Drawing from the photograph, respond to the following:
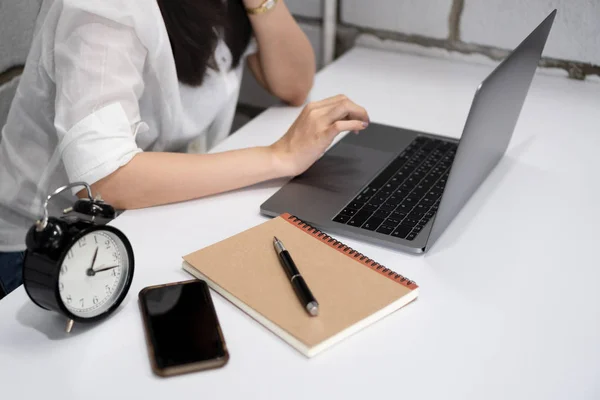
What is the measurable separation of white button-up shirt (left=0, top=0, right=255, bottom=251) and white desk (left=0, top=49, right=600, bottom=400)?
13 cm

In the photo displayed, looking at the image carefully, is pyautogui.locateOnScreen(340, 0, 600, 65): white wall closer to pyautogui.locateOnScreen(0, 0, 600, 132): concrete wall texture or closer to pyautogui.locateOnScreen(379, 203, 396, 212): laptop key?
pyautogui.locateOnScreen(0, 0, 600, 132): concrete wall texture

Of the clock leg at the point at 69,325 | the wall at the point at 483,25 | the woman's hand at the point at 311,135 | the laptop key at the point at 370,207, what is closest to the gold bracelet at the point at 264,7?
the woman's hand at the point at 311,135

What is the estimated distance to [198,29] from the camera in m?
1.14

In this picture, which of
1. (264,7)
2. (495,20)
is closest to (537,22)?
(495,20)

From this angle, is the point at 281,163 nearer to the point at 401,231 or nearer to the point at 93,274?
the point at 401,231

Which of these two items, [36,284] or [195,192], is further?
[195,192]

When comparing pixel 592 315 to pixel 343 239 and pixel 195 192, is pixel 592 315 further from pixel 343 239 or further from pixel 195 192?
pixel 195 192

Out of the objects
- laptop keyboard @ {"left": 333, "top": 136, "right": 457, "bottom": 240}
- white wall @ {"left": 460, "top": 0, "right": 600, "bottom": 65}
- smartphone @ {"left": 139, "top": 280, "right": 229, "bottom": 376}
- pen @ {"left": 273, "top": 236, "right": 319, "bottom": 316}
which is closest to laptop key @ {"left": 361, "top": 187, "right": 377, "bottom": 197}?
laptop keyboard @ {"left": 333, "top": 136, "right": 457, "bottom": 240}

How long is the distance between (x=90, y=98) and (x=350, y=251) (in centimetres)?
41

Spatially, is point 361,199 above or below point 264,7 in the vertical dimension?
below

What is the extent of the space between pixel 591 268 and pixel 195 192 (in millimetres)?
550

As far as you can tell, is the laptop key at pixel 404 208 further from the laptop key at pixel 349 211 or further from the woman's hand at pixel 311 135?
the woman's hand at pixel 311 135

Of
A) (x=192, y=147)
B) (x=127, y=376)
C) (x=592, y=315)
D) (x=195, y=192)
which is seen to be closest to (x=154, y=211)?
(x=195, y=192)

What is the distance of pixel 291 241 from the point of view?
2.87ft
